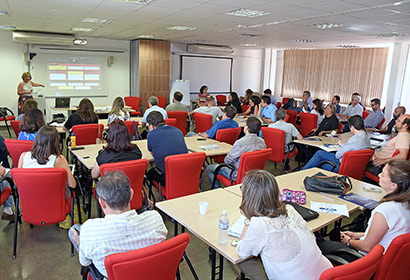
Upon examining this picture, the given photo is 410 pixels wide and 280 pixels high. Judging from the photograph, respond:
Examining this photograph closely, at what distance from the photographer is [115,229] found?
1929mm

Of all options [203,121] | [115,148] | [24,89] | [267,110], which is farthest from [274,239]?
[24,89]

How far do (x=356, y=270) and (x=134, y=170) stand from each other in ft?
7.59

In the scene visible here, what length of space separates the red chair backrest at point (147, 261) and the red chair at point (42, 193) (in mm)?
1644

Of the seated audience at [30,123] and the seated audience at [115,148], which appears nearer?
the seated audience at [115,148]

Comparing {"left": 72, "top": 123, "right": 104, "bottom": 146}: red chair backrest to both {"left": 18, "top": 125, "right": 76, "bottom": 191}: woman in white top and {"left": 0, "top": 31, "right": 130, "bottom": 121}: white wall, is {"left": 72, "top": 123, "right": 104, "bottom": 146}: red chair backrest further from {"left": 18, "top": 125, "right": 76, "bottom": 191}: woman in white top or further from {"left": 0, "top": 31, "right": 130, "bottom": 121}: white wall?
{"left": 0, "top": 31, "right": 130, "bottom": 121}: white wall

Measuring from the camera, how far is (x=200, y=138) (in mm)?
5770

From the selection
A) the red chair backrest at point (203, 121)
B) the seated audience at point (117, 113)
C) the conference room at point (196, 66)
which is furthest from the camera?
the red chair backrest at point (203, 121)

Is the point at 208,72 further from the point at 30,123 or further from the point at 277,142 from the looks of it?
the point at 30,123

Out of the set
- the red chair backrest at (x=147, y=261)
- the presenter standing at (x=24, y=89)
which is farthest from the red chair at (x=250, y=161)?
the presenter standing at (x=24, y=89)

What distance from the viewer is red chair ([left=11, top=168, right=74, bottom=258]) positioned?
9.79 ft

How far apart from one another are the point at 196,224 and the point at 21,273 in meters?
1.91

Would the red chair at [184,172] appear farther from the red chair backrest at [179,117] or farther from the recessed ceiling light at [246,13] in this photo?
the red chair backrest at [179,117]

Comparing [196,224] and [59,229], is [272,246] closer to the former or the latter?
[196,224]

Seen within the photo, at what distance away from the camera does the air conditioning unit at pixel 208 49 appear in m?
13.7
